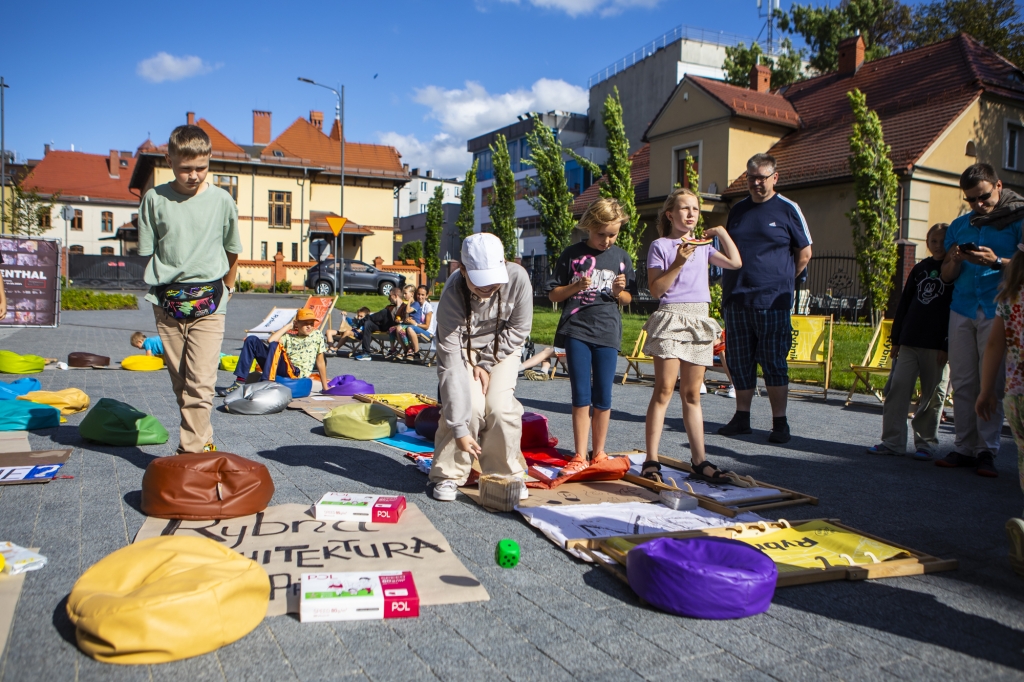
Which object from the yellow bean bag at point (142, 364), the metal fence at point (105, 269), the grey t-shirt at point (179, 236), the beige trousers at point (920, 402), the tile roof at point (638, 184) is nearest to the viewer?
the grey t-shirt at point (179, 236)

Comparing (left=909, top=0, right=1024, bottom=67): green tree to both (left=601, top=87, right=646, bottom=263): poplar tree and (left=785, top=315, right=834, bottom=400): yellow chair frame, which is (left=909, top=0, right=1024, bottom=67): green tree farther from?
(left=785, top=315, right=834, bottom=400): yellow chair frame

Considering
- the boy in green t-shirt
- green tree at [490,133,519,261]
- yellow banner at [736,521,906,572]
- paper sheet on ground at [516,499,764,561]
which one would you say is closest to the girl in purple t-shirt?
paper sheet on ground at [516,499,764,561]

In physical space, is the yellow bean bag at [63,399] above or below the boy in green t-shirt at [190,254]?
below

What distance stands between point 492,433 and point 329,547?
4.09 ft

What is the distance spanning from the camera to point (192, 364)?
4.77m

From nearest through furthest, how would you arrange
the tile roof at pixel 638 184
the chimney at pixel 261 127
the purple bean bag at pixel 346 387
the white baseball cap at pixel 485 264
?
the white baseball cap at pixel 485 264
the purple bean bag at pixel 346 387
the tile roof at pixel 638 184
the chimney at pixel 261 127

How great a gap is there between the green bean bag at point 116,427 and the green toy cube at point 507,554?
360 centimetres

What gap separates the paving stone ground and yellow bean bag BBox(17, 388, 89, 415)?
1497 millimetres

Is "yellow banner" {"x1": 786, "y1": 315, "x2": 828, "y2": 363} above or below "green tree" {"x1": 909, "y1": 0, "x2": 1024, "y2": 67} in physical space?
below

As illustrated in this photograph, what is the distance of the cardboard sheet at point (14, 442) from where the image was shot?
5344mm

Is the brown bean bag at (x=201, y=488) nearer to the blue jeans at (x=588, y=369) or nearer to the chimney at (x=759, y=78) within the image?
the blue jeans at (x=588, y=369)

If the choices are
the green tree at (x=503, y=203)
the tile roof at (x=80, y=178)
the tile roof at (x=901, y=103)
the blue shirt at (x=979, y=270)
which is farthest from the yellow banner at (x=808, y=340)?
the tile roof at (x=80, y=178)

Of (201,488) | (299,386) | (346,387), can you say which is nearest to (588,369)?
(201,488)

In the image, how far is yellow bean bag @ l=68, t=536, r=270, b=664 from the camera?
2.39 m
